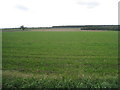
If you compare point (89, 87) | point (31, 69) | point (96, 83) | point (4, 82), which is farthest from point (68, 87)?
point (31, 69)

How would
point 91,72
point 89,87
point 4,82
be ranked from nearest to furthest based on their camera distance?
point 89,87 → point 4,82 → point 91,72

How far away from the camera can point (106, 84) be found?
507cm

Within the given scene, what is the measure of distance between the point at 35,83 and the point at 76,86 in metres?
1.35

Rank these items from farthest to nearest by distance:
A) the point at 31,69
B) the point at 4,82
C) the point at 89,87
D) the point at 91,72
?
the point at 31,69, the point at 91,72, the point at 4,82, the point at 89,87

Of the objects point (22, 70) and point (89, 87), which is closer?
point (89, 87)

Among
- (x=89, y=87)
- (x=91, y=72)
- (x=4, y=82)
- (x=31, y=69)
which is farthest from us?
(x=31, y=69)

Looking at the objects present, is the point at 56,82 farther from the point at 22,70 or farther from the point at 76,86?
the point at 22,70

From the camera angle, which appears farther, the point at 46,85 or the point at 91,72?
the point at 91,72

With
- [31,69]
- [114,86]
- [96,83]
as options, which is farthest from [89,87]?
[31,69]

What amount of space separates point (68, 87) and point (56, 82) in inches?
19.5

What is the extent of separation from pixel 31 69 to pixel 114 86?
4.51m

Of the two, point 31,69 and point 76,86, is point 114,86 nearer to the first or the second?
point 76,86

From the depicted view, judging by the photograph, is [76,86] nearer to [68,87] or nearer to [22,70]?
[68,87]

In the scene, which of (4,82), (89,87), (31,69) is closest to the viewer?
(89,87)
